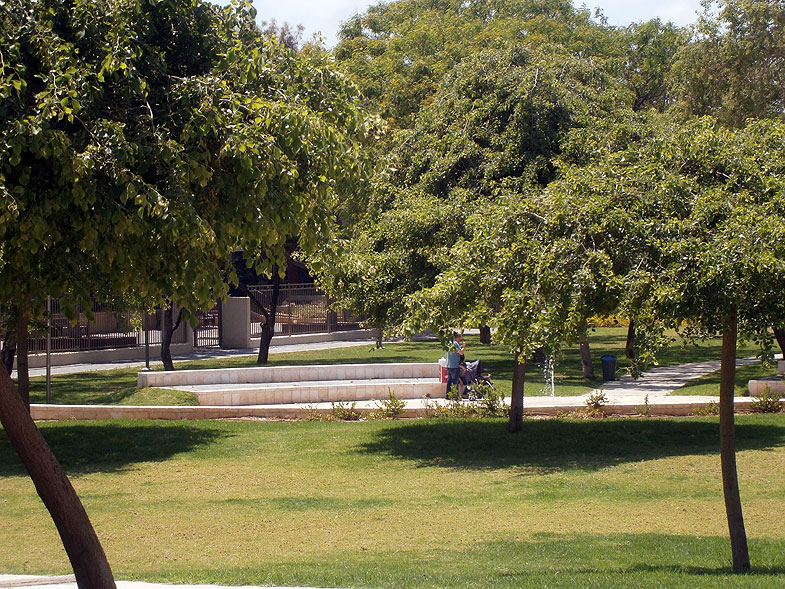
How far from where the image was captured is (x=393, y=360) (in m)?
29.3

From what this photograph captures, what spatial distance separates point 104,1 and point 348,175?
2.30 m

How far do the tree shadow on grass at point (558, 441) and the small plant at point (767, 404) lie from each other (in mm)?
1281

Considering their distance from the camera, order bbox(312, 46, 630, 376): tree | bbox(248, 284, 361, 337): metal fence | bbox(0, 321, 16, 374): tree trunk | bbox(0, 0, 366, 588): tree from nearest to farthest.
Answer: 1. bbox(0, 0, 366, 588): tree
2. bbox(312, 46, 630, 376): tree
3. bbox(0, 321, 16, 374): tree trunk
4. bbox(248, 284, 361, 337): metal fence

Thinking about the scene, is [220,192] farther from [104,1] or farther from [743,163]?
[743,163]

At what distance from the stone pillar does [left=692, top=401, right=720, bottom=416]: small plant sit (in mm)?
20888

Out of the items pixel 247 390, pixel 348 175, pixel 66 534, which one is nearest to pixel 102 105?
pixel 348 175

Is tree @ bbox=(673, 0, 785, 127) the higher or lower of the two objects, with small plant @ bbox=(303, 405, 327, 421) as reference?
higher

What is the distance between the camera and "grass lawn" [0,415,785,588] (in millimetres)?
8148

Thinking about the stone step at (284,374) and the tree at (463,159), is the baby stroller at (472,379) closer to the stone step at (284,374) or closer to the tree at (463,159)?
the stone step at (284,374)

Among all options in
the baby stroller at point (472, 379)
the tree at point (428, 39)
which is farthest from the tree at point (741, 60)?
the baby stroller at point (472, 379)

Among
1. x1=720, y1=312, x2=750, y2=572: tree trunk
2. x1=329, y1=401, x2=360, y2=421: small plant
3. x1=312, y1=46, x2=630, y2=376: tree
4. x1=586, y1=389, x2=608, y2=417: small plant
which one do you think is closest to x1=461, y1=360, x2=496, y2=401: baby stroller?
x1=586, y1=389, x2=608, y2=417: small plant

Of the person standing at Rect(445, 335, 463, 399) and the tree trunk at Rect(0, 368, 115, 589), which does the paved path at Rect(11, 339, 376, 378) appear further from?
the tree trunk at Rect(0, 368, 115, 589)

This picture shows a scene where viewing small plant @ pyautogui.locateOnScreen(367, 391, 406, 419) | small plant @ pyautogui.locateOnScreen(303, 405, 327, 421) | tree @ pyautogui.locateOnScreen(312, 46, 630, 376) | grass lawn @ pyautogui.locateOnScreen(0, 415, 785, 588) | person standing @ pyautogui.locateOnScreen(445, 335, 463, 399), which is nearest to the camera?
grass lawn @ pyautogui.locateOnScreen(0, 415, 785, 588)

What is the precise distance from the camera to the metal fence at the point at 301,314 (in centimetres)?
3712
